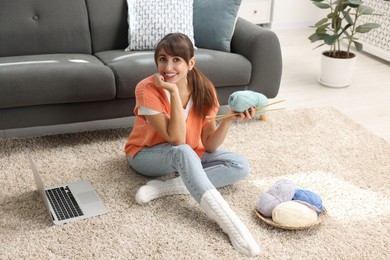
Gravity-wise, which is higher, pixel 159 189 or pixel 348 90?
pixel 159 189

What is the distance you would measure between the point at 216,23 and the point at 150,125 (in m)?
1.07

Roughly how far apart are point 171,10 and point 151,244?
1573 millimetres

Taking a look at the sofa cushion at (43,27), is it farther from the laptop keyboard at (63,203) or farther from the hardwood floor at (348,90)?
the hardwood floor at (348,90)

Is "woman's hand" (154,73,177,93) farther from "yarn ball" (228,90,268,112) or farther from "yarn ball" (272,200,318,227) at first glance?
"yarn ball" (272,200,318,227)

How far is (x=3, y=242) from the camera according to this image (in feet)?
6.59

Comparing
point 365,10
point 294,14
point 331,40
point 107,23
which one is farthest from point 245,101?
point 294,14

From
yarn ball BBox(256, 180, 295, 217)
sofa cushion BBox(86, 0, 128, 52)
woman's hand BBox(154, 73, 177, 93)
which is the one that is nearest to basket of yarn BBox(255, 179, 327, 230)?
yarn ball BBox(256, 180, 295, 217)

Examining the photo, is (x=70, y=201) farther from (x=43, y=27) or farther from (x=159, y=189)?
(x=43, y=27)

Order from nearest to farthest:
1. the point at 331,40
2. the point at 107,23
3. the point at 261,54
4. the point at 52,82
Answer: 1. the point at 52,82
2. the point at 261,54
3. the point at 107,23
4. the point at 331,40

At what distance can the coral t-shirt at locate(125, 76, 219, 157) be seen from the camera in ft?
7.35

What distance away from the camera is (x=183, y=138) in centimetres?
224

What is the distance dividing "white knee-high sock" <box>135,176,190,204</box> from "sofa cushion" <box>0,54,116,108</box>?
66cm

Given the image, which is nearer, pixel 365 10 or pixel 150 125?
pixel 150 125

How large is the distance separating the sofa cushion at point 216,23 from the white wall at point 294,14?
2.30m
